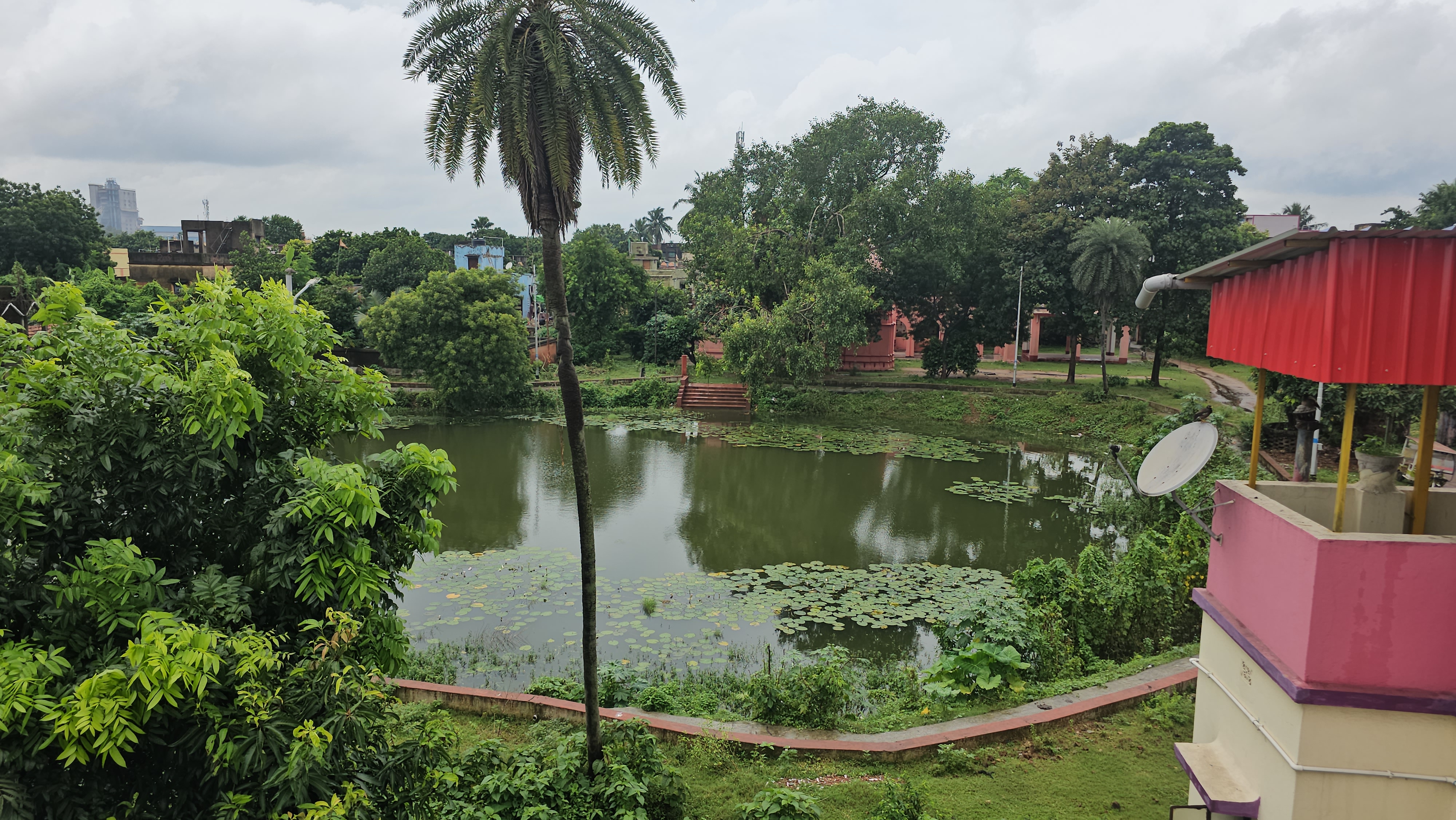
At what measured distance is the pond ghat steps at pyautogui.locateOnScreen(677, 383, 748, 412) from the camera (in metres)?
26.5

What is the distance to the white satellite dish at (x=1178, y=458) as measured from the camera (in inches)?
164

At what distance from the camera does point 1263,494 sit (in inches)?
165

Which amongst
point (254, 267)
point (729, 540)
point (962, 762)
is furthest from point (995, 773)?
point (254, 267)

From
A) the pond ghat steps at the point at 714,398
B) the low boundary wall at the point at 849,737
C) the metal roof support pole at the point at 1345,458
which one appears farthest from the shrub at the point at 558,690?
the pond ghat steps at the point at 714,398

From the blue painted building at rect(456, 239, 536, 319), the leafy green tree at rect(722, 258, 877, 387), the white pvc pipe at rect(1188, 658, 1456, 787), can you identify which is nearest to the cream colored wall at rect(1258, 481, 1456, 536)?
the white pvc pipe at rect(1188, 658, 1456, 787)

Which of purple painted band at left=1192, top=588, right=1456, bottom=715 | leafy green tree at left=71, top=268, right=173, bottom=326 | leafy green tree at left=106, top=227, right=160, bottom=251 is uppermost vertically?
leafy green tree at left=106, top=227, right=160, bottom=251

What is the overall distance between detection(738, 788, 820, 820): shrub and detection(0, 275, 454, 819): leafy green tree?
203cm

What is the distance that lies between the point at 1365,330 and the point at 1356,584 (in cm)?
103

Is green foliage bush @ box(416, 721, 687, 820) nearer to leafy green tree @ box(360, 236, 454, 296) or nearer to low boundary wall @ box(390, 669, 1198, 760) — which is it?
low boundary wall @ box(390, 669, 1198, 760)

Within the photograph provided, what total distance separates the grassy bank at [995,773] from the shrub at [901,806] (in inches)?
9.4

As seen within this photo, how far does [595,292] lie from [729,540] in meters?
21.4

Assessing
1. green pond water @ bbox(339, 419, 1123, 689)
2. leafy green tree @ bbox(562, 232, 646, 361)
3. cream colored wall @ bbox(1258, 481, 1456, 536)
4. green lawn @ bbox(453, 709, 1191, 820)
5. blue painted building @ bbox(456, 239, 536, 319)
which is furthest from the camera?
blue painted building @ bbox(456, 239, 536, 319)

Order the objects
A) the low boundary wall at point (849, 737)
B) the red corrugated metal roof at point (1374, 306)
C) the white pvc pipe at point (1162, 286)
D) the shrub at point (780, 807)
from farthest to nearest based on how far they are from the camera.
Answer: the low boundary wall at point (849, 737) < the shrub at point (780, 807) < the white pvc pipe at point (1162, 286) < the red corrugated metal roof at point (1374, 306)

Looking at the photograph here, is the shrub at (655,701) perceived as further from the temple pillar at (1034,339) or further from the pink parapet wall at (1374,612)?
the temple pillar at (1034,339)
